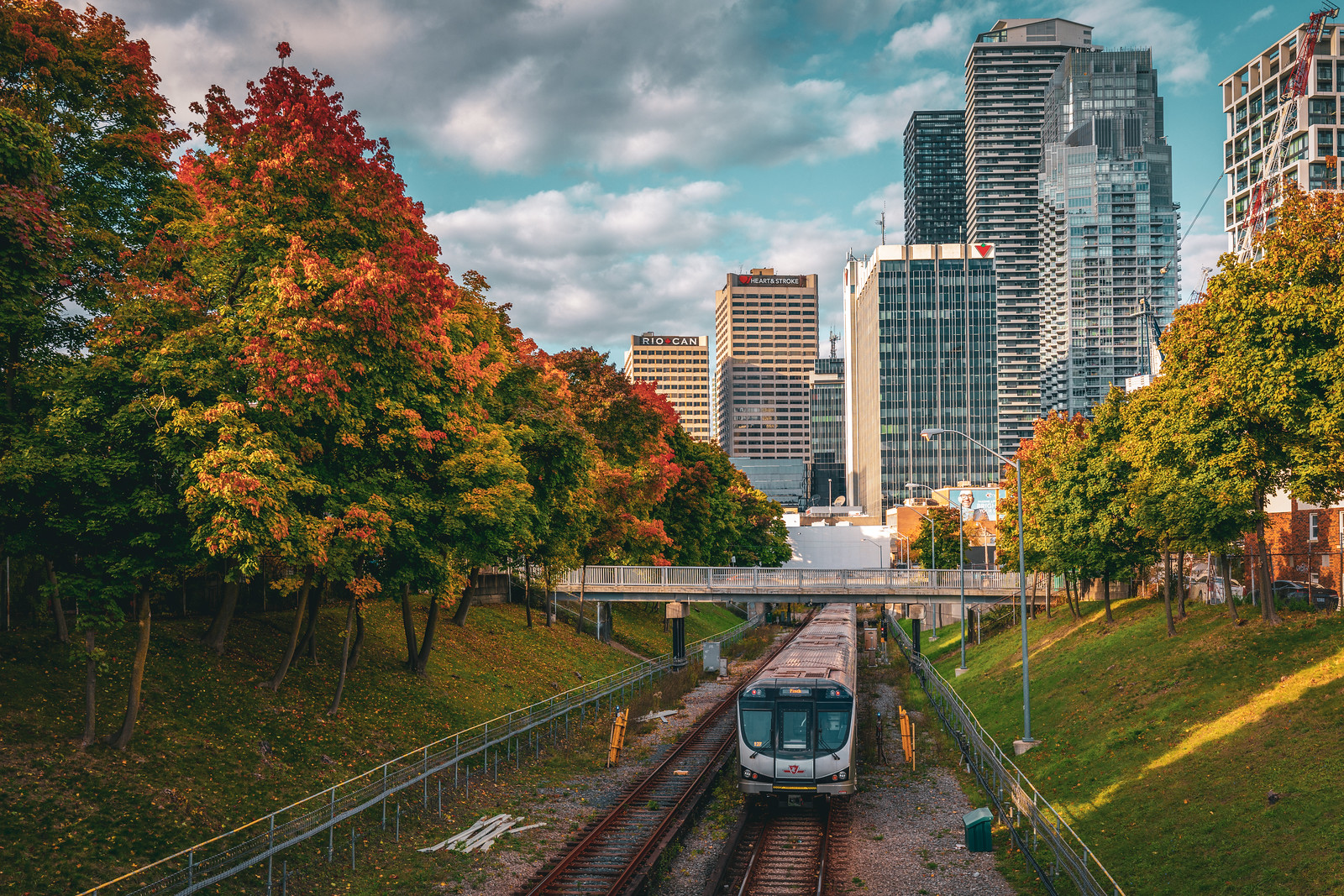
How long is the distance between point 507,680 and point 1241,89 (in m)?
159

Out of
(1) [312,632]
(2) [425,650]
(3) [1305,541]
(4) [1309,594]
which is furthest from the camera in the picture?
(3) [1305,541]

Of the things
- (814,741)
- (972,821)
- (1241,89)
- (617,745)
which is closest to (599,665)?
(617,745)

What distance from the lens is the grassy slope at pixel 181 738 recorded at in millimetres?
17078

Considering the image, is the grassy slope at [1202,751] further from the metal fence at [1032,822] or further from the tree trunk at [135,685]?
the tree trunk at [135,685]

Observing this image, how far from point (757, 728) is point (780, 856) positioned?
4252 mm

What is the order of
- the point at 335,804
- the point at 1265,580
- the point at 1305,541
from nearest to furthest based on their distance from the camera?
the point at 335,804, the point at 1265,580, the point at 1305,541

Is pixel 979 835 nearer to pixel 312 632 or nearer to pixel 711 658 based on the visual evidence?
pixel 312 632

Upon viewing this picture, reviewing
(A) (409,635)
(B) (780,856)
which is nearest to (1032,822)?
(B) (780,856)

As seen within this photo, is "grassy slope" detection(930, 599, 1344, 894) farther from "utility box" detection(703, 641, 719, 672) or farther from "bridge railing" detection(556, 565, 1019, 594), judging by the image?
"utility box" detection(703, 641, 719, 672)

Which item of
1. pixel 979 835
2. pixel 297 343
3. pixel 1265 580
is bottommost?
pixel 979 835

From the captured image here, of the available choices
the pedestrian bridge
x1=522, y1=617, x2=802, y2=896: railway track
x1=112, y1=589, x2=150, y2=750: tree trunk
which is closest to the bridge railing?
the pedestrian bridge

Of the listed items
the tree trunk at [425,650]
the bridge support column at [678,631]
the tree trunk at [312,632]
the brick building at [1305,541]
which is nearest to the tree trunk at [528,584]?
the bridge support column at [678,631]

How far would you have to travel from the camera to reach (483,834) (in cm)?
2277

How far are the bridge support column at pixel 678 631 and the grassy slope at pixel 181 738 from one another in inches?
796
